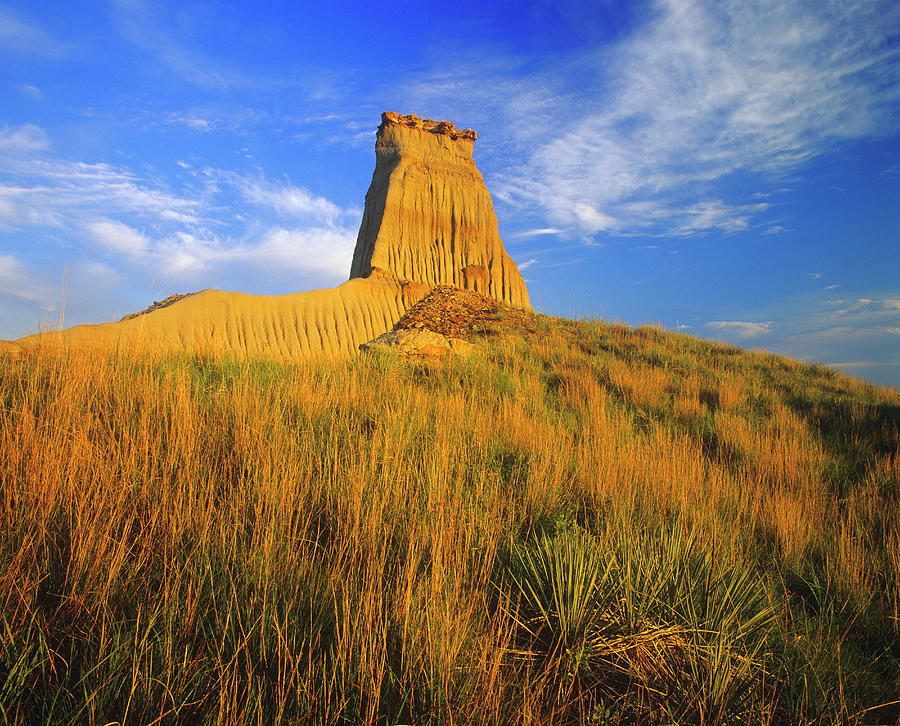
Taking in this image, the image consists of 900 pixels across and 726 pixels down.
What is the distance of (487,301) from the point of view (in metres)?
21.1

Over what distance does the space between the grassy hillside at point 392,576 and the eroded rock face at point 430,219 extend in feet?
82.0

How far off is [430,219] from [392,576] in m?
30.5

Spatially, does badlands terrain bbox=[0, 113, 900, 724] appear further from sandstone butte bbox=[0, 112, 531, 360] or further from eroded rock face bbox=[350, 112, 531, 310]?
eroded rock face bbox=[350, 112, 531, 310]

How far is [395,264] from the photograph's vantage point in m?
28.5

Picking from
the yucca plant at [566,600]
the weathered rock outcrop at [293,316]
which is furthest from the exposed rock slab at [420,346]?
the yucca plant at [566,600]

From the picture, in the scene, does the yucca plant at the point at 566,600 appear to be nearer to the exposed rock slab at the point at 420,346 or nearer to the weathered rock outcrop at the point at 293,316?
the exposed rock slab at the point at 420,346

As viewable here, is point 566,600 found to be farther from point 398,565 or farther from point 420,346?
point 420,346

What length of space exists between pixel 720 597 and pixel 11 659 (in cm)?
299

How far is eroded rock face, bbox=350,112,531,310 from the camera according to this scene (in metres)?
29.1

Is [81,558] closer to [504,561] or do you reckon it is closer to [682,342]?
[504,561]

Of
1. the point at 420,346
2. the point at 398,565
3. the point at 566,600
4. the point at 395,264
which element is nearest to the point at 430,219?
the point at 395,264

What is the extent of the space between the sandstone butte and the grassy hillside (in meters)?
15.8

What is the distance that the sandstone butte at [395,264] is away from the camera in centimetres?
2069

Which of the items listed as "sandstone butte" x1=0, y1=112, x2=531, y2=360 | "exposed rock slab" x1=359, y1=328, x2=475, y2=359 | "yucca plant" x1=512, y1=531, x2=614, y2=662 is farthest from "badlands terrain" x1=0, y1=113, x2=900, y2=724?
"sandstone butte" x1=0, y1=112, x2=531, y2=360
